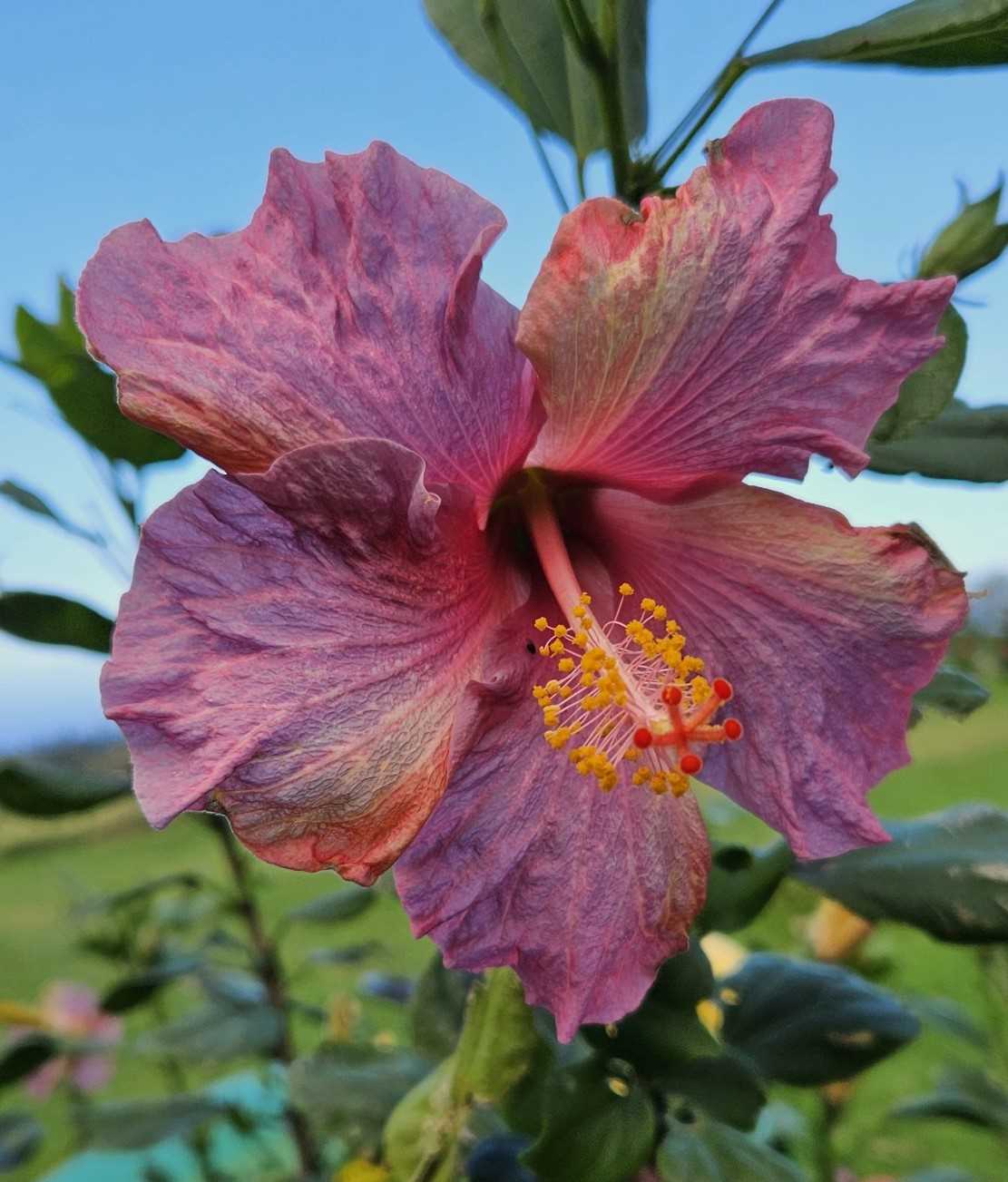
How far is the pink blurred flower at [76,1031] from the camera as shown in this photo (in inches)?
103

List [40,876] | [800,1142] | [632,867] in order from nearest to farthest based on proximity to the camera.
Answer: [632,867]
[800,1142]
[40,876]

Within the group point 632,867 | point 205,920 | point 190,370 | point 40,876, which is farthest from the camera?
point 40,876

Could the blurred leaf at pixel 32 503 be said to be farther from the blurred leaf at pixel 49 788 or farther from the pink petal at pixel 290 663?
the pink petal at pixel 290 663

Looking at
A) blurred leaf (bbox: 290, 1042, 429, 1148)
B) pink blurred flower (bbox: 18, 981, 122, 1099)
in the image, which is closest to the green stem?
blurred leaf (bbox: 290, 1042, 429, 1148)

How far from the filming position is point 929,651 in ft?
2.40

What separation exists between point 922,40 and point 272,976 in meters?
1.57

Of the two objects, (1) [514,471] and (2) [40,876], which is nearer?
(1) [514,471]

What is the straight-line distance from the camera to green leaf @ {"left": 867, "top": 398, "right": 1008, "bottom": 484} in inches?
36.1

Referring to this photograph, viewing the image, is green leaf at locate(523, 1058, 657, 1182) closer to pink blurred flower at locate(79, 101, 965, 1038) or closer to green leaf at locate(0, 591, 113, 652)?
pink blurred flower at locate(79, 101, 965, 1038)

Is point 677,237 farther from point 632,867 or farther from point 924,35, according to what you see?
point 632,867

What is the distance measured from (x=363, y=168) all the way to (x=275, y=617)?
0.29m

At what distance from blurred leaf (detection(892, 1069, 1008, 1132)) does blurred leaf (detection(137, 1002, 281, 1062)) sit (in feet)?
3.49

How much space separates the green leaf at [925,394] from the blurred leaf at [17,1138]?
222 centimetres

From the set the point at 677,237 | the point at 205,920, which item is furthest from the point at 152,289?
the point at 205,920
